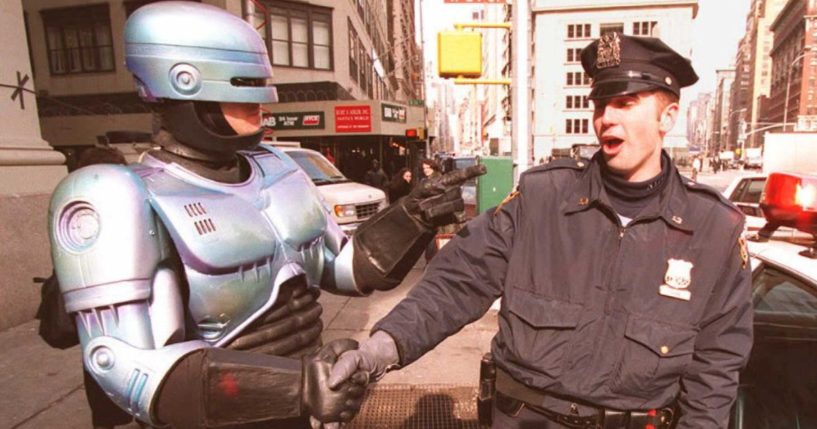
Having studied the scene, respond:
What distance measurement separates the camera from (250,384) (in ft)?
4.34

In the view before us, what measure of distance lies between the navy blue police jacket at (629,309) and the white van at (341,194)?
246 inches

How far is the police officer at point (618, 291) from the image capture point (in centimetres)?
166

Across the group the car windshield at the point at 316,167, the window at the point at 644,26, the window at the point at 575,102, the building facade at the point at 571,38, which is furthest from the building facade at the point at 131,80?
the window at the point at 644,26

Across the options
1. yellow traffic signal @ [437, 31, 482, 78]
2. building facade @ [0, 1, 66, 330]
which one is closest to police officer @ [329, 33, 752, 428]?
yellow traffic signal @ [437, 31, 482, 78]

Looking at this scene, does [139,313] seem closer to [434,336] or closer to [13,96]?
[434,336]

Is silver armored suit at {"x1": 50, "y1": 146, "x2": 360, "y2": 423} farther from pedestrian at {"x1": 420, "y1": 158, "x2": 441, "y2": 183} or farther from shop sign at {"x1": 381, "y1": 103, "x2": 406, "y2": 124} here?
shop sign at {"x1": 381, "y1": 103, "x2": 406, "y2": 124}

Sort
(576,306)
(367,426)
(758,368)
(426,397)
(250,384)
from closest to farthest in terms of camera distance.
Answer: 1. (250,384)
2. (576,306)
3. (758,368)
4. (367,426)
5. (426,397)

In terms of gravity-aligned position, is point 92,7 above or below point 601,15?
below

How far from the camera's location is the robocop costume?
1342 millimetres

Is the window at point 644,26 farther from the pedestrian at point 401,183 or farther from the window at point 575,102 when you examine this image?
the pedestrian at point 401,183

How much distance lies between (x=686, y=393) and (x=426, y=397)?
2.57 metres

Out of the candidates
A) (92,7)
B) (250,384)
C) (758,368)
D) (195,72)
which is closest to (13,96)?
(195,72)

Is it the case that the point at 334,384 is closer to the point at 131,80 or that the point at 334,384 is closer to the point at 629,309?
the point at 629,309

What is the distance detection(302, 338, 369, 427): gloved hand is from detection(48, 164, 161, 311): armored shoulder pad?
0.56 meters
